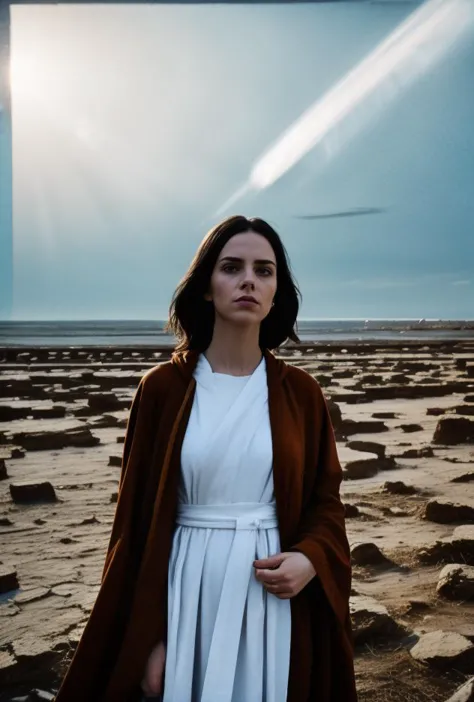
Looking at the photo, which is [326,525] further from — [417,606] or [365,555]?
[365,555]

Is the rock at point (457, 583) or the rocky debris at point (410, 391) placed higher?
the rocky debris at point (410, 391)

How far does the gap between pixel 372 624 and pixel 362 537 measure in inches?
52.0

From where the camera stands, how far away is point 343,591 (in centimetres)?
177

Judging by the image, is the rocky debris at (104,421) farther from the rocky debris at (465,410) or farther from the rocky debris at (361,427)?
the rocky debris at (465,410)

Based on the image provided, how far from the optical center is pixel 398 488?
5.57 m

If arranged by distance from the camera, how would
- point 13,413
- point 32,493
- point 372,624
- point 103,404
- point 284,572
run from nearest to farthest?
point 284,572
point 372,624
point 32,493
point 13,413
point 103,404

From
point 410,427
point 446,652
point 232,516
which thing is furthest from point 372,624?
point 410,427

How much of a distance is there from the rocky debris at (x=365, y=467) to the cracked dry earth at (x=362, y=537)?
0.01 metres

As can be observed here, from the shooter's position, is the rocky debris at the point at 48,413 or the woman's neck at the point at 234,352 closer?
the woman's neck at the point at 234,352

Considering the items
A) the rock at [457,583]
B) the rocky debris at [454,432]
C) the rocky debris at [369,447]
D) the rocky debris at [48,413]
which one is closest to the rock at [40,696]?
the rock at [457,583]

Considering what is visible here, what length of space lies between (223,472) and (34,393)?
38.1 feet

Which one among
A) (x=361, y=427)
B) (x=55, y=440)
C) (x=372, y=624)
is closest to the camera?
(x=372, y=624)

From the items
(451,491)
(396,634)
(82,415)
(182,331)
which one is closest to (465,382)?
(82,415)

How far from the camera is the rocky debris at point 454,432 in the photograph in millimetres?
7566
